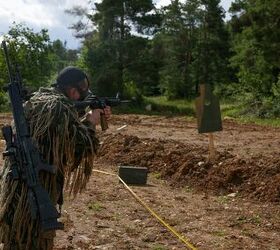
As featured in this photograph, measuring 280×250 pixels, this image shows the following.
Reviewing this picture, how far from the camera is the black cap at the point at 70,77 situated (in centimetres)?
359

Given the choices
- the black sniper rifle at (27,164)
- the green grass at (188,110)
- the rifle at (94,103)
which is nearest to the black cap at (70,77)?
the rifle at (94,103)

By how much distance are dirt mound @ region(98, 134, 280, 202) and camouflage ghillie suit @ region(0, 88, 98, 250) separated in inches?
176

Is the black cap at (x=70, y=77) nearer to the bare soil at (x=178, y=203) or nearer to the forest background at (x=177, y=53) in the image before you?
the bare soil at (x=178, y=203)

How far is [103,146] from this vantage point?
39.8ft

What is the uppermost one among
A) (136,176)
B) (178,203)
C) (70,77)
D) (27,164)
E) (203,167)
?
(70,77)

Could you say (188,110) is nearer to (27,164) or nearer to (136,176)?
(136,176)

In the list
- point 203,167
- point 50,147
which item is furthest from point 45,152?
point 203,167

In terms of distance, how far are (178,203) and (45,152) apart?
4.29 meters

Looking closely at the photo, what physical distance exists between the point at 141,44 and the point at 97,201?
2324 cm

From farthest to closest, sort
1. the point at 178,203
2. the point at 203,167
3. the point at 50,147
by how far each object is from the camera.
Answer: the point at 203,167 → the point at 178,203 → the point at 50,147

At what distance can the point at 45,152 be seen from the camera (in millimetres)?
3512

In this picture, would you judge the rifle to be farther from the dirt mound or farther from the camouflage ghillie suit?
the dirt mound

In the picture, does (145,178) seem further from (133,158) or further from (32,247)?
(32,247)

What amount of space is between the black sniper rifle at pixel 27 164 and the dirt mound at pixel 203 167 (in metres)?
4.68
